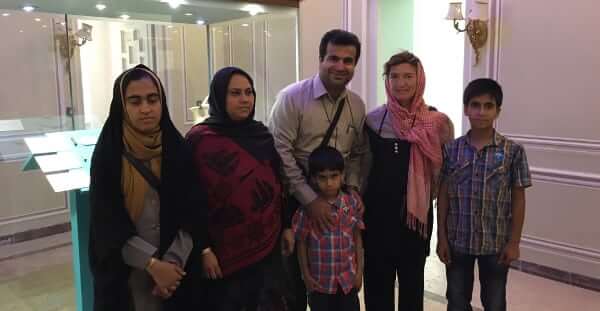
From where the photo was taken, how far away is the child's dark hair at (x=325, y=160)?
6.27 feet

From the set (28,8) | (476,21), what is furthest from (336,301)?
(28,8)

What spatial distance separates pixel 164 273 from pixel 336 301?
0.76 m

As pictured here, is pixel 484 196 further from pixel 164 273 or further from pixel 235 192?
pixel 164 273

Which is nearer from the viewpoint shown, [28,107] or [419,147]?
[419,147]

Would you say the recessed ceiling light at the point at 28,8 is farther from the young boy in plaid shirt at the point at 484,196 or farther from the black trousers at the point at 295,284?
the young boy in plaid shirt at the point at 484,196

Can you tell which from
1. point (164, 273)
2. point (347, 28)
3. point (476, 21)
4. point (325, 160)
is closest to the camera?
point (164, 273)

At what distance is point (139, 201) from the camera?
60.8 inches

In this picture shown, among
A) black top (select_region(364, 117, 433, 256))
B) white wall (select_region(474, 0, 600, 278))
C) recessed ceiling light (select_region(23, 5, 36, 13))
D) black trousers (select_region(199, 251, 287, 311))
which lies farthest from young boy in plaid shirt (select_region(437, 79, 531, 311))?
recessed ceiling light (select_region(23, 5, 36, 13))

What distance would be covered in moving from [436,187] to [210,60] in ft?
8.34

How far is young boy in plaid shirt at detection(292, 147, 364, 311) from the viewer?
1.93 meters

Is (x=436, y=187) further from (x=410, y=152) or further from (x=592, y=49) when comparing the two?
(x=592, y=49)

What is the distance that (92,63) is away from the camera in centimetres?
363

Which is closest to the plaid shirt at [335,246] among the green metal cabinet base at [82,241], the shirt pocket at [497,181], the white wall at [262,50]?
the shirt pocket at [497,181]

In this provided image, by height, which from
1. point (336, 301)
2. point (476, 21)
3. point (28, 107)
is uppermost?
point (476, 21)
